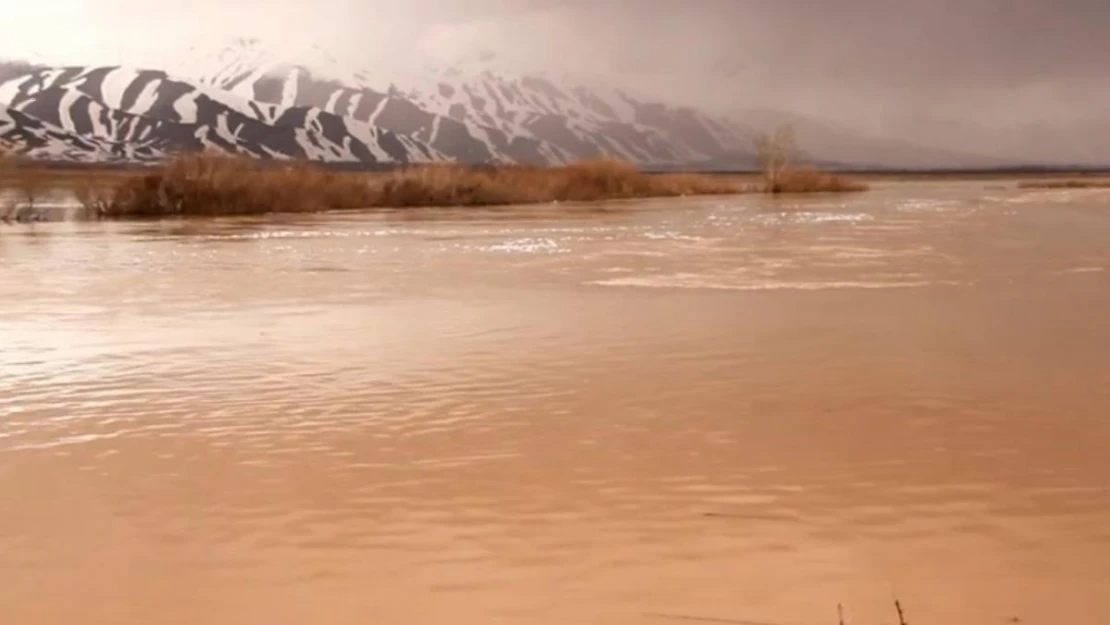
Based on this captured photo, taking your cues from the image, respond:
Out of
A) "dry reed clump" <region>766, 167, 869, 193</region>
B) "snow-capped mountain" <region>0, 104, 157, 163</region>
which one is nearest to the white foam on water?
"dry reed clump" <region>766, 167, 869, 193</region>

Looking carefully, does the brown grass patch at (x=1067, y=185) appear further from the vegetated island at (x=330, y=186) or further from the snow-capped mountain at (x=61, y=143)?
the snow-capped mountain at (x=61, y=143)

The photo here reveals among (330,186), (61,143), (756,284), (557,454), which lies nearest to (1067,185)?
(330,186)

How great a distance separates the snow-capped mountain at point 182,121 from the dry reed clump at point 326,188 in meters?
74.8

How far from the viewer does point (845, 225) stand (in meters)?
20.2

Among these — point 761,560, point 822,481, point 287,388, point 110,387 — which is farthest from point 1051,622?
point 110,387

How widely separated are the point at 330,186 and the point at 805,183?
19.0 meters

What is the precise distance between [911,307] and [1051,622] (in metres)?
6.07

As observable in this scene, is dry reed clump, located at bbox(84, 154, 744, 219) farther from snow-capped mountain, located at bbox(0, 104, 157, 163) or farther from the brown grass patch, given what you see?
snow-capped mountain, located at bbox(0, 104, 157, 163)

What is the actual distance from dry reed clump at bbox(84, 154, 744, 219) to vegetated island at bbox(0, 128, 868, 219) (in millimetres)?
22

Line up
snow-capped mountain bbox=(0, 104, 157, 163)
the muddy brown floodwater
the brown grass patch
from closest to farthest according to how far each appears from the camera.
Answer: the muddy brown floodwater < the brown grass patch < snow-capped mountain bbox=(0, 104, 157, 163)

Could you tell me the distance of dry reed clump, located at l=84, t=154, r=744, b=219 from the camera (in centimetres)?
2548

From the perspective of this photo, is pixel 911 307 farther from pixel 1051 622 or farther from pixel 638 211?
pixel 638 211

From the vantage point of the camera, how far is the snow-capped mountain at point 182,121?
370ft

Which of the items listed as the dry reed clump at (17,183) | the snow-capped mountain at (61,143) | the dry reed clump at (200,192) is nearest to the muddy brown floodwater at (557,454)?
the dry reed clump at (17,183)
